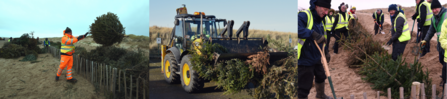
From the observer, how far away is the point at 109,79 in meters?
4.75

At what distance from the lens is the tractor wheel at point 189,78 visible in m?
1.75

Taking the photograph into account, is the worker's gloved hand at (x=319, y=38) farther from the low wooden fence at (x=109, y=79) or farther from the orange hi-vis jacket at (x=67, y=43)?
the orange hi-vis jacket at (x=67, y=43)

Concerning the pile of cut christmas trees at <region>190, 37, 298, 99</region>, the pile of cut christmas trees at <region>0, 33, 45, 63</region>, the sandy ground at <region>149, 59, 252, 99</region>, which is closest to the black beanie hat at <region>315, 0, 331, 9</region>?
the pile of cut christmas trees at <region>190, 37, 298, 99</region>

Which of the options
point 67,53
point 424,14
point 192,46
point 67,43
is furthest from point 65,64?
point 424,14

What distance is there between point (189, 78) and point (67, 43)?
510cm

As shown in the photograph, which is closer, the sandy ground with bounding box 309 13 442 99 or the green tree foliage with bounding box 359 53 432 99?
the green tree foliage with bounding box 359 53 432 99

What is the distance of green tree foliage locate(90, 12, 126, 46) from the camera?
6.34 meters

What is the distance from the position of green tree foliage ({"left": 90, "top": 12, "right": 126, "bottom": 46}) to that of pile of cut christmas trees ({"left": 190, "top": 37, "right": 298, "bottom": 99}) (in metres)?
5.13

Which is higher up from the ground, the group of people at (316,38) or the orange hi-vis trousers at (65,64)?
the group of people at (316,38)

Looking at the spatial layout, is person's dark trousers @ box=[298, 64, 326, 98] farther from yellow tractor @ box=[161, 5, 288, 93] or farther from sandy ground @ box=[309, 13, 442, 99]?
sandy ground @ box=[309, 13, 442, 99]

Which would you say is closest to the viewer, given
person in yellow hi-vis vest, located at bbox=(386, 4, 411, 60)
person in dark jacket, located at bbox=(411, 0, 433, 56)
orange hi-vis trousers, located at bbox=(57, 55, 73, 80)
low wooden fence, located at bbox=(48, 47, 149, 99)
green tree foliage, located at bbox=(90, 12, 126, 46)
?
low wooden fence, located at bbox=(48, 47, 149, 99)

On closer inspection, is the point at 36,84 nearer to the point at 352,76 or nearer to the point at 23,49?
the point at 23,49

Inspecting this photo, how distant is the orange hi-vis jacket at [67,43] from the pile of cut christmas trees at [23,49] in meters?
2.51

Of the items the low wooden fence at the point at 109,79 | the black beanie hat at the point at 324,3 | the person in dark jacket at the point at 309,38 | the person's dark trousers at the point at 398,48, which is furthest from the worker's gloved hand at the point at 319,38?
the person's dark trousers at the point at 398,48
